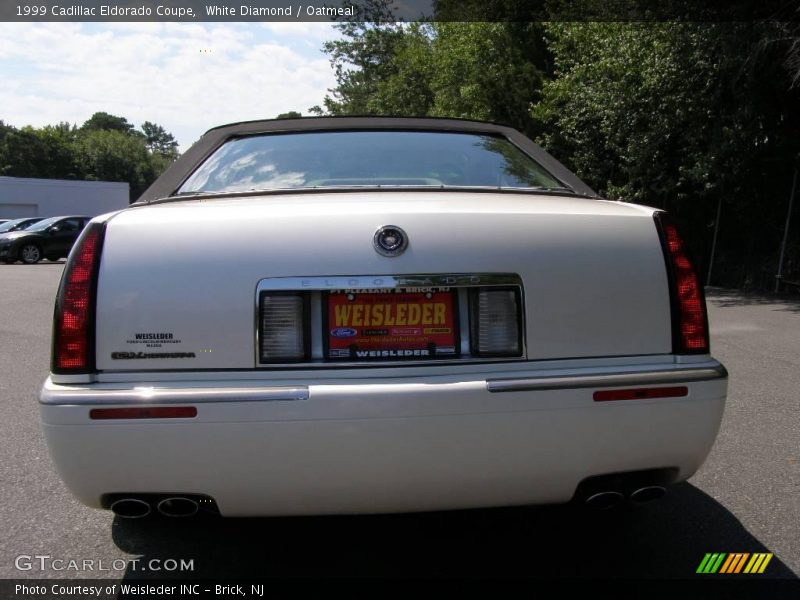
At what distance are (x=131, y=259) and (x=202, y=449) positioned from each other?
0.63 meters

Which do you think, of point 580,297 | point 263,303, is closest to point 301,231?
point 263,303

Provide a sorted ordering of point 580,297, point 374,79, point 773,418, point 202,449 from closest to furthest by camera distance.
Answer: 1. point 202,449
2. point 580,297
3. point 773,418
4. point 374,79

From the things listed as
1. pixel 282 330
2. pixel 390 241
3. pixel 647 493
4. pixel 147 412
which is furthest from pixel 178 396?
pixel 647 493

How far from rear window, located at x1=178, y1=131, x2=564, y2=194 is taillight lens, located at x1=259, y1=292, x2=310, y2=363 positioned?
2.38 feet

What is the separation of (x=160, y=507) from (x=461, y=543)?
1.25 m

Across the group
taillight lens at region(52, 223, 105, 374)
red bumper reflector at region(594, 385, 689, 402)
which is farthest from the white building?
red bumper reflector at region(594, 385, 689, 402)

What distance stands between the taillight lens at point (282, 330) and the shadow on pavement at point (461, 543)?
93 cm

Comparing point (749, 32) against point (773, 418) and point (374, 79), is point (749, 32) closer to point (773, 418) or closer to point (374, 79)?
point (773, 418)

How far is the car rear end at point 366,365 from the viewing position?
232 centimetres

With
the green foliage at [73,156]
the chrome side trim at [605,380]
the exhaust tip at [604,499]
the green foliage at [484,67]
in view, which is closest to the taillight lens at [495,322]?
the chrome side trim at [605,380]

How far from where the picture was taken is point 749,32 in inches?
471

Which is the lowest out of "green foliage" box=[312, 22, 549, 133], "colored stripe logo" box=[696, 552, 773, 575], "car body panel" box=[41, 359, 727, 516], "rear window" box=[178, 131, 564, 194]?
"colored stripe logo" box=[696, 552, 773, 575]

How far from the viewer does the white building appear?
4781 cm

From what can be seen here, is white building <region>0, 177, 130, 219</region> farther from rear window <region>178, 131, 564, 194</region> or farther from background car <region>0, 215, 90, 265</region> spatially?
rear window <region>178, 131, 564, 194</region>
